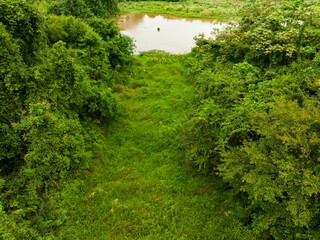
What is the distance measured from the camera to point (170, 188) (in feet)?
19.4

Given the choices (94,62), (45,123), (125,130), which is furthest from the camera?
(94,62)

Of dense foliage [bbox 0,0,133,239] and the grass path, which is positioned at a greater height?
dense foliage [bbox 0,0,133,239]

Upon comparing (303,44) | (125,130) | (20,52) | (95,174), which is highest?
Result: (303,44)

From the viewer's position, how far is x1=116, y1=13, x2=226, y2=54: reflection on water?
16.6m

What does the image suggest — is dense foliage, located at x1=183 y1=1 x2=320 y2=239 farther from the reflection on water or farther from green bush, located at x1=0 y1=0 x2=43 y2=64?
the reflection on water

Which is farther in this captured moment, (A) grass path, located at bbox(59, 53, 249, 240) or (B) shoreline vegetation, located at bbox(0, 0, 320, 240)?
(A) grass path, located at bbox(59, 53, 249, 240)

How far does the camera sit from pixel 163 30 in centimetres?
2002

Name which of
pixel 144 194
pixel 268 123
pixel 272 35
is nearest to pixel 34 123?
pixel 144 194

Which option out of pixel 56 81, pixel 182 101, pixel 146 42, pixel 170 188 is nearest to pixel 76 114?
pixel 56 81

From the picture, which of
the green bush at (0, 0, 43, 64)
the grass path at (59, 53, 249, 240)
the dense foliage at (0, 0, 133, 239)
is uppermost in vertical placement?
the green bush at (0, 0, 43, 64)

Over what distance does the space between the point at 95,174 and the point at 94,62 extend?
16.7 ft

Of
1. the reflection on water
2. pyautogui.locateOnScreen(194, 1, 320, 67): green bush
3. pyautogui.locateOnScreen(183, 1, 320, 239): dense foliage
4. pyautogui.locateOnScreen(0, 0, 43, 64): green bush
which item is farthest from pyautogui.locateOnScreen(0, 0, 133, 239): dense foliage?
the reflection on water

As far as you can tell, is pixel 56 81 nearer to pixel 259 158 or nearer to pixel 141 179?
pixel 141 179

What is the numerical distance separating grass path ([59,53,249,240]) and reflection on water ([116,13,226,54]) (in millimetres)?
9244
